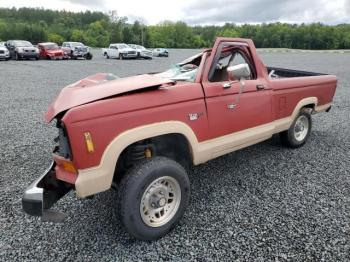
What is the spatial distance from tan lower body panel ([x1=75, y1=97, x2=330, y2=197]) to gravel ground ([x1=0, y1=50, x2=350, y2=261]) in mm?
614

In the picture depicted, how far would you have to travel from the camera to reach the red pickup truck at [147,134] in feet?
8.71

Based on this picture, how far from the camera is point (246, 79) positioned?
4.26 m

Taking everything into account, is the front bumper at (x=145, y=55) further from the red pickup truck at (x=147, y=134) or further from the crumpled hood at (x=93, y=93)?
the crumpled hood at (x=93, y=93)

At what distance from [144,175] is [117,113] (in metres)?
0.63

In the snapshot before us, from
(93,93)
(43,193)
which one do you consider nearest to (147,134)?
(93,93)

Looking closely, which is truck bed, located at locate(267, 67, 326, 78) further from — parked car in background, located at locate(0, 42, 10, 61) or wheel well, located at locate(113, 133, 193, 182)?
parked car in background, located at locate(0, 42, 10, 61)

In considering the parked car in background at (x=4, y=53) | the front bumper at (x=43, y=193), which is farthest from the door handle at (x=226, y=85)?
the parked car in background at (x=4, y=53)

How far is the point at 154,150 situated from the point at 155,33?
108174 millimetres

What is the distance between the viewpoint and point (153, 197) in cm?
302

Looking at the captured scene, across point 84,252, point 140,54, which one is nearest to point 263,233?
point 84,252

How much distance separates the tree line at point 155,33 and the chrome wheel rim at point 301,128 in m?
66.6

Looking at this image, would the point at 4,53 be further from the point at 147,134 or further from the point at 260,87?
the point at 147,134

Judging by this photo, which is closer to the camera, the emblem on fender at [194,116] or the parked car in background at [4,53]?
the emblem on fender at [194,116]

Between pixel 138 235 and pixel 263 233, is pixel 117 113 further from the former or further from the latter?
pixel 263 233
